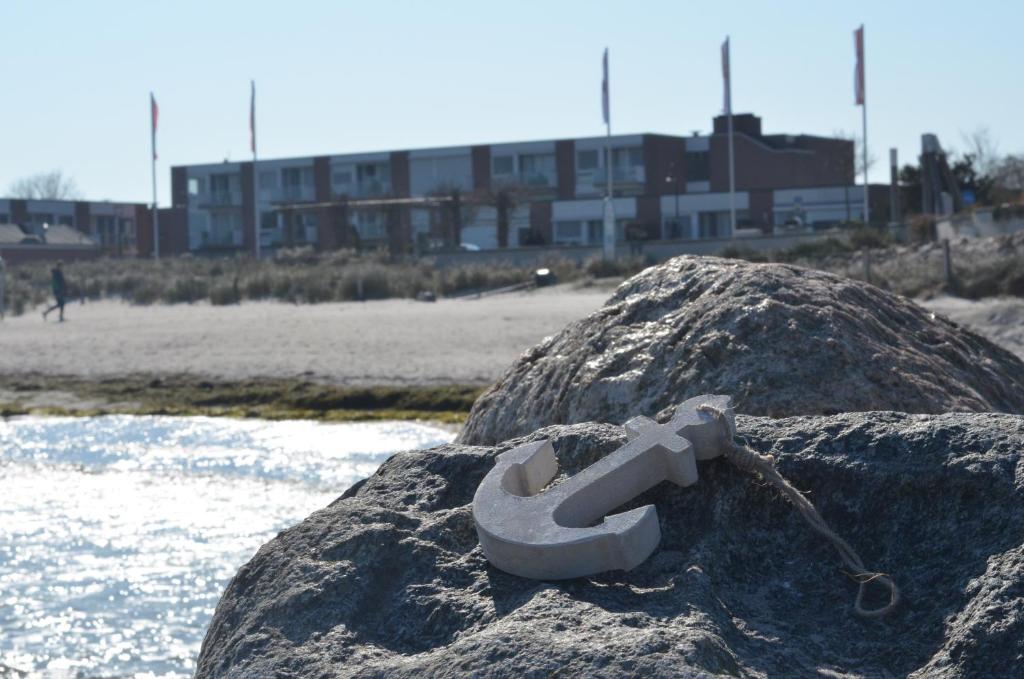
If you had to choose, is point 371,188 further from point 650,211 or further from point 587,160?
point 650,211

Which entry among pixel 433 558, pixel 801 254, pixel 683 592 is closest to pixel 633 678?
pixel 683 592

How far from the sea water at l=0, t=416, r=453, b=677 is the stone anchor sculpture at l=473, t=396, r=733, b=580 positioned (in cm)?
459

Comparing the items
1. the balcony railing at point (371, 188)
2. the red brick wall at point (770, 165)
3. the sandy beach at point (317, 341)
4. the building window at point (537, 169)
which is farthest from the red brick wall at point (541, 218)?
the sandy beach at point (317, 341)

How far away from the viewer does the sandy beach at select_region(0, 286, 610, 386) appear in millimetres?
21562

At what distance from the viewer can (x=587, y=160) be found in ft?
245

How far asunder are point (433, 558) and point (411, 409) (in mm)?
14828

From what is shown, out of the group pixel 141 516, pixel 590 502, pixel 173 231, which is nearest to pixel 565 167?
pixel 173 231

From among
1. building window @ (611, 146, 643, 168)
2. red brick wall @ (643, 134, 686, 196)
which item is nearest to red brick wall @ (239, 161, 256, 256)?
building window @ (611, 146, 643, 168)

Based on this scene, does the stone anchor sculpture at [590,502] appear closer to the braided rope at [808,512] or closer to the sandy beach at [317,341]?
the braided rope at [808,512]

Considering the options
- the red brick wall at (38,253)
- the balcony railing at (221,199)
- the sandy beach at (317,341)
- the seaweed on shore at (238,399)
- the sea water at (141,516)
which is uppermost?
the balcony railing at (221,199)

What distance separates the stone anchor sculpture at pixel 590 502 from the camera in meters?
2.84

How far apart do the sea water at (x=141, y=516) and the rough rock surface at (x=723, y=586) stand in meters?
4.31

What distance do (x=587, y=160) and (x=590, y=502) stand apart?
7255cm

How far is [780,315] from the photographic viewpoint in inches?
184
